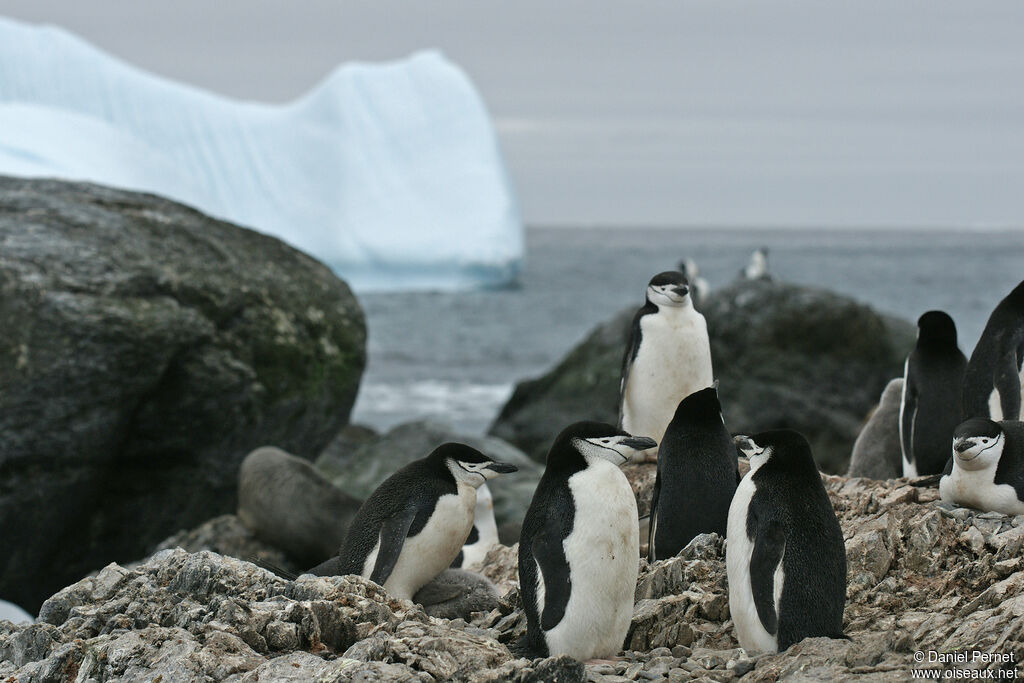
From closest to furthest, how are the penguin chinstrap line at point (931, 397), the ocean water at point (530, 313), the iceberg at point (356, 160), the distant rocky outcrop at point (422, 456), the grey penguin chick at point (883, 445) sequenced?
the penguin chinstrap line at point (931, 397), the grey penguin chick at point (883, 445), the distant rocky outcrop at point (422, 456), the ocean water at point (530, 313), the iceberg at point (356, 160)

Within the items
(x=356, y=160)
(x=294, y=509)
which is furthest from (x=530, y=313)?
(x=294, y=509)

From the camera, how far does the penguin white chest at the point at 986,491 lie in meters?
4.46

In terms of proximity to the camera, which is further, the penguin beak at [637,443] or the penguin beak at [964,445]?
the penguin beak at [964,445]

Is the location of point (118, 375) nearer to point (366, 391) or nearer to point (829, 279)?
point (366, 391)

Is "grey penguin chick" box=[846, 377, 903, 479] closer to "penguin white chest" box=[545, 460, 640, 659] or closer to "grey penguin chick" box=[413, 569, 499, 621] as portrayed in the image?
"grey penguin chick" box=[413, 569, 499, 621]

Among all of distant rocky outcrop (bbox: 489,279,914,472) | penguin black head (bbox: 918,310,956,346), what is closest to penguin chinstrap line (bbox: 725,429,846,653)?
penguin black head (bbox: 918,310,956,346)

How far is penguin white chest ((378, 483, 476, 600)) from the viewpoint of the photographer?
474 centimetres

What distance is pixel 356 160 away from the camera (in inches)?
1246

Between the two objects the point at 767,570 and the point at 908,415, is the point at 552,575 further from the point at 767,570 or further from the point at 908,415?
the point at 908,415

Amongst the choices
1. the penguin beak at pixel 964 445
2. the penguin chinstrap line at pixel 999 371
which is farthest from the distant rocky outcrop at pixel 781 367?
the penguin beak at pixel 964 445

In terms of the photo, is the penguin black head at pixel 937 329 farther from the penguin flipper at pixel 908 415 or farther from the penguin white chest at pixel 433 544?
the penguin white chest at pixel 433 544

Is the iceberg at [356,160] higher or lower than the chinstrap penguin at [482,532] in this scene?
higher

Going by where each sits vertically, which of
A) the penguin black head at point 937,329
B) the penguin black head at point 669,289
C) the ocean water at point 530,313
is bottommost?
the ocean water at point 530,313

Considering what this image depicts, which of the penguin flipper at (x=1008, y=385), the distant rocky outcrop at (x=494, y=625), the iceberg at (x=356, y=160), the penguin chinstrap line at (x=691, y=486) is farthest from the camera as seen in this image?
the iceberg at (x=356, y=160)
